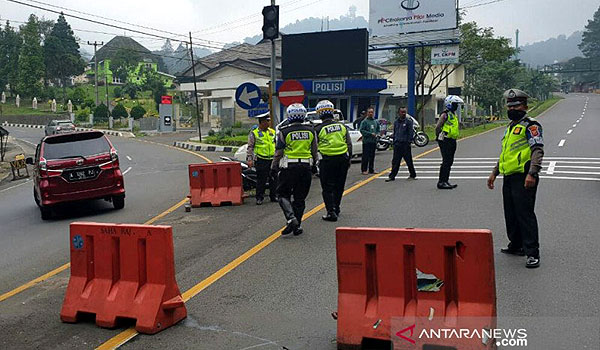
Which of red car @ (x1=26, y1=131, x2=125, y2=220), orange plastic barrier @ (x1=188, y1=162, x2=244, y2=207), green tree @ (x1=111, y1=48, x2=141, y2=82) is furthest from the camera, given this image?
green tree @ (x1=111, y1=48, x2=141, y2=82)

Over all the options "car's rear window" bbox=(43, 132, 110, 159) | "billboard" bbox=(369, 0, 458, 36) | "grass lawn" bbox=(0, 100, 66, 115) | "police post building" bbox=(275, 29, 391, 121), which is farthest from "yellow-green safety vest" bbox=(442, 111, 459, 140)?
"grass lawn" bbox=(0, 100, 66, 115)

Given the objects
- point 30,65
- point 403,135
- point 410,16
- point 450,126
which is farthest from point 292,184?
point 30,65

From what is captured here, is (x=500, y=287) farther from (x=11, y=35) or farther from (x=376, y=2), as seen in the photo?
(x=11, y=35)

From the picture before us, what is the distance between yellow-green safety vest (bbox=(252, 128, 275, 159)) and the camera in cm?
1276

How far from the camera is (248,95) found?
48.4 feet

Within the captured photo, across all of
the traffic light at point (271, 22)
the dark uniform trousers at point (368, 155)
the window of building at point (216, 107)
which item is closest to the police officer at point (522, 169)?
the traffic light at point (271, 22)

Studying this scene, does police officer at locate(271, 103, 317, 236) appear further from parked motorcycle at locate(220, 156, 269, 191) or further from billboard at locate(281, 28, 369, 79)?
billboard at locate(281, 28, 369, 79)

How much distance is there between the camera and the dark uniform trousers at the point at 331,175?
33.9ft

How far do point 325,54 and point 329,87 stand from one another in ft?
7.46

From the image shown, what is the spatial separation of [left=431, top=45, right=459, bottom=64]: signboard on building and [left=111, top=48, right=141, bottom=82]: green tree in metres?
80.6

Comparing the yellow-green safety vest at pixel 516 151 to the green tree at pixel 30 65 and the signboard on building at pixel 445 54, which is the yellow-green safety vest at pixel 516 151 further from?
the green tree at pixel 30 65

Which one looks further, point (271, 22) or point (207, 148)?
point (207, 148)

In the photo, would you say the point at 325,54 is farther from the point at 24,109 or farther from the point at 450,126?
the point at 24,109

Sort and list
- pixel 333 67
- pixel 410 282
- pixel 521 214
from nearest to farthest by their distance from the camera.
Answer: pixel 410 282, pixel 521 214, pixel 333 67
